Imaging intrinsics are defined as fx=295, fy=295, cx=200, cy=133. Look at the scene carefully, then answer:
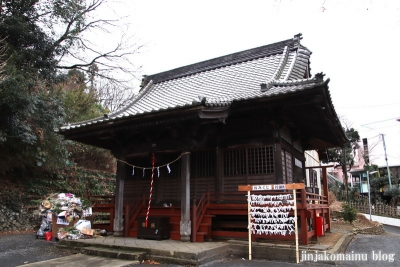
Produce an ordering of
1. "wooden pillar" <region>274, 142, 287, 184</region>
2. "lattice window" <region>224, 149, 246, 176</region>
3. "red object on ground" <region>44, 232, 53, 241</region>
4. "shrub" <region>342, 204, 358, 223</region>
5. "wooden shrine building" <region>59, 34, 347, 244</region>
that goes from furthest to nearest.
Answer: "shrub" <region>342, 204, 358, 223</region>, "red object on ground" <region>44, 232, 53, 241</region>, "lattice window" <region>224, 149, 246, 176</region>, "wooden pillar" <region>274, 142, 287, 184</region>, "wooden shrine building" <region>59, 34, 347, 244</region>

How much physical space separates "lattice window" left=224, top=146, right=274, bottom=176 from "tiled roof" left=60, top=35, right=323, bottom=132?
1764 millimetres

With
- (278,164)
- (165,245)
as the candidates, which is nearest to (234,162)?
(278,164)

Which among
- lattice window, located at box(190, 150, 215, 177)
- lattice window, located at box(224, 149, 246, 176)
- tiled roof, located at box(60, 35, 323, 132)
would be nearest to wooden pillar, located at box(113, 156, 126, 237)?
tiled roof, located at box(60, 35, 323, 132)

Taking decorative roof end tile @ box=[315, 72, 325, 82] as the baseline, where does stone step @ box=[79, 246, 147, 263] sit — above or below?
below

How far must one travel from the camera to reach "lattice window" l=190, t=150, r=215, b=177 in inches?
372

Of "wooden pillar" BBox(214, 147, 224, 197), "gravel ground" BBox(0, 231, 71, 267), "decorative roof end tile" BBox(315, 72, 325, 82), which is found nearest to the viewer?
"decorative roof end tile" BBox(315, 72, 325, 82)

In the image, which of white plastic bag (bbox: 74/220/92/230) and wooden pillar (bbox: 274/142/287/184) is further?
white plastic bag (bbox: 74/220/92/230)

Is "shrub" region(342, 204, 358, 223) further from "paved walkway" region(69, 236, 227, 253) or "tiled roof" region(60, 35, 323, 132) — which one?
"paved walkway" region(69, 236, 227, 253)

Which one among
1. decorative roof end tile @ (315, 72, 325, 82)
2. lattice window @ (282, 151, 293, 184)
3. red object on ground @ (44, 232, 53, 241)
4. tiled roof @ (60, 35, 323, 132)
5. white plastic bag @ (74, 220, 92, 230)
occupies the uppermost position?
tiled roof @ (60, 35, 323, 132)

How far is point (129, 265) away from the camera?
649cm

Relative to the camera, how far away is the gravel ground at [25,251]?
719cm

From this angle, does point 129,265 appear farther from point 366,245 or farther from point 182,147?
point 366,245

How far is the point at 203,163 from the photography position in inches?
379

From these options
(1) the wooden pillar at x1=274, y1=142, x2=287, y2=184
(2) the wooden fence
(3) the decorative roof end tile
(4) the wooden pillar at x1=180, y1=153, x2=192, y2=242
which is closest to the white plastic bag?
(4) the wooden pillar at x1=180, y1=153, x2=192, y2=242
